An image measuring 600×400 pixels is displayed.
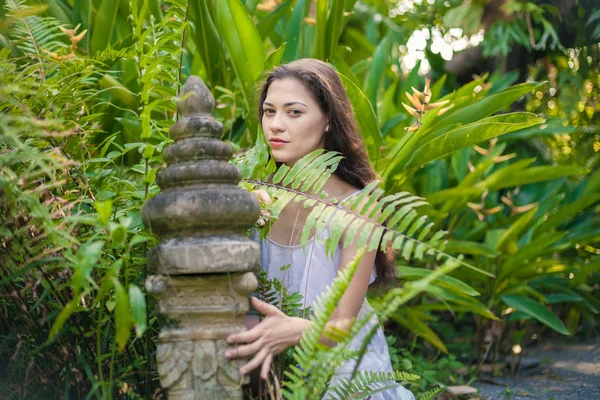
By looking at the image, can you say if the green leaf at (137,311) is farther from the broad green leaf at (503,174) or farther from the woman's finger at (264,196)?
the broad green leaf at (503,174)

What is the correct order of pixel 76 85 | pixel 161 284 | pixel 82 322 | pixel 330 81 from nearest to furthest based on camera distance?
pixel 161 284
pixel 82 322
pixel 76 85
pixel 330 81

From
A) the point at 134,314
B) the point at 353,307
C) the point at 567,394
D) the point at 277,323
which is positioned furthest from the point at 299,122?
the point at 567,394

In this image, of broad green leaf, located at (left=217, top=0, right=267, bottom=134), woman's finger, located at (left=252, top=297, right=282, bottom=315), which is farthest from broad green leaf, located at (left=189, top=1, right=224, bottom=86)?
woman's finger, located at (left=252, top=297, right=282, bottom=315)

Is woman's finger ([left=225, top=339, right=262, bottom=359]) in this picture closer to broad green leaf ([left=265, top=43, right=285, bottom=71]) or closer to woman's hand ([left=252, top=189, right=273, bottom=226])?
woman's hand ([left=252, top=189, right=273, bottom=226])

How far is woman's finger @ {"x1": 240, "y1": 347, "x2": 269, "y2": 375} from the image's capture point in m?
1.33

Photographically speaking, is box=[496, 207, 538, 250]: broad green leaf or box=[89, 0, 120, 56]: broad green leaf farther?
box=[496, 207, 538, 250]: broad green leaf

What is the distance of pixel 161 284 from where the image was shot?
1280mm

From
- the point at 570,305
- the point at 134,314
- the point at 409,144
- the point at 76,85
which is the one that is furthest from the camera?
the point at 570,305

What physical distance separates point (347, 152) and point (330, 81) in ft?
0.73

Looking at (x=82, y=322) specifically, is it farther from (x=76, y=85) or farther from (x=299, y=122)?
(x=299, y=122)

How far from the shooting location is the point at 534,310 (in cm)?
292

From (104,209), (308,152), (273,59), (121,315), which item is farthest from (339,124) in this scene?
(121,315)

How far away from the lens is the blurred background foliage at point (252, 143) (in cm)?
136

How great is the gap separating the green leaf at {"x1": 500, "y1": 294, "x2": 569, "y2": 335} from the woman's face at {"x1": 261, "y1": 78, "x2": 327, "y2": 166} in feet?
4.85
